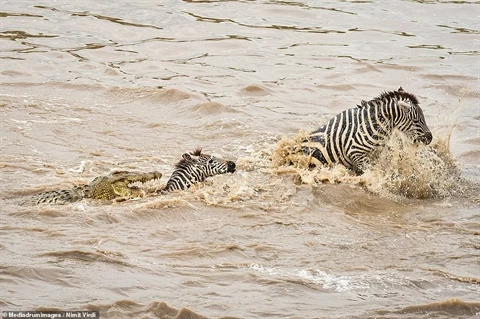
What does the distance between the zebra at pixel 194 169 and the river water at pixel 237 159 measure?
0.72ft

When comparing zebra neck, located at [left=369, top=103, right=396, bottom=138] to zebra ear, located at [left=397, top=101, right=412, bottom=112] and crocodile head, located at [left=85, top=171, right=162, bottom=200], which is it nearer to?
zebra ear, located at [left=397, top=101, right=412, bottom=112]

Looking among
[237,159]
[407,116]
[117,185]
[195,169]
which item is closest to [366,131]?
[407,116]

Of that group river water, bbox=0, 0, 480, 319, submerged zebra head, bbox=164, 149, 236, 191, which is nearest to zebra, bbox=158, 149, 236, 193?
submerged zebra head, bbox=164, 149, 236, 191

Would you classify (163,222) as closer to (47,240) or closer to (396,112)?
(47,240)

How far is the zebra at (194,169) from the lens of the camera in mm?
10570

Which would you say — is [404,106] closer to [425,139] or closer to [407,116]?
[407,116]

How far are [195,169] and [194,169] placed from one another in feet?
0.06

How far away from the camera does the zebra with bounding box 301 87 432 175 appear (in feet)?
36.6

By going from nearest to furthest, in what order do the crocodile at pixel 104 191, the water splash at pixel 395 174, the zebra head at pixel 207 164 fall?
1. the crocodile at pixel 104 191
2. the zebra head at pixel 207 164
3. the water splash at pixel 395 174

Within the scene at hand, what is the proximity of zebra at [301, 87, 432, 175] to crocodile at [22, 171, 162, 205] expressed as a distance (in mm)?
2321

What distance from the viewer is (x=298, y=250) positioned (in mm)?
8867

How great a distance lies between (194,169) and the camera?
1073 centimetres

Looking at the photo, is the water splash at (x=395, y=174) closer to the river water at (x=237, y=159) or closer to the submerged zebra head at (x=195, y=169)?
the river water at (x=237, y=159)

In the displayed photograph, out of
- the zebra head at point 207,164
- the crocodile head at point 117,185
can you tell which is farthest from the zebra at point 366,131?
the crocodile head at point 117,185
